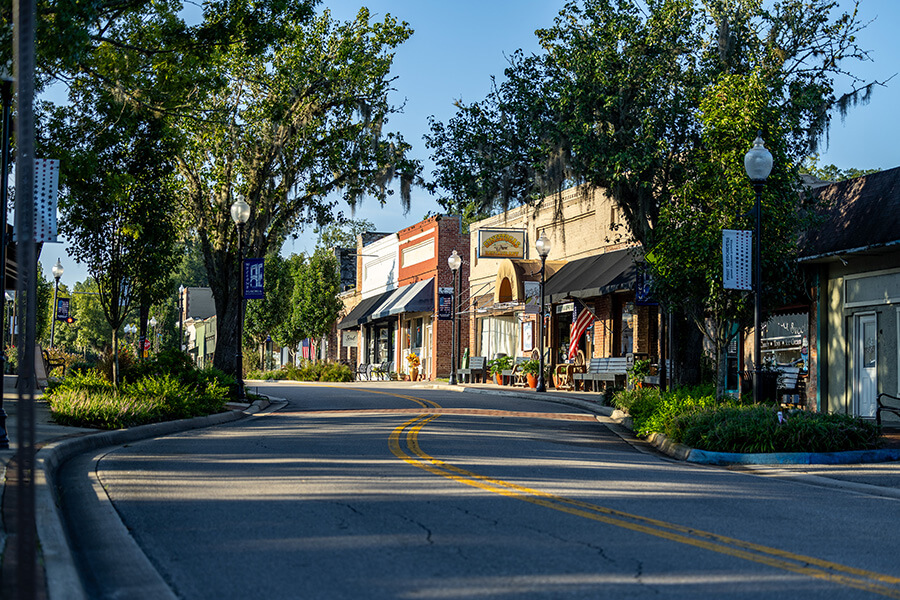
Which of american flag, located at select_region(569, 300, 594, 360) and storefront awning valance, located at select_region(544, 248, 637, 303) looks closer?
storefront awning valance, located at select_region(544, 248, 637, 303)

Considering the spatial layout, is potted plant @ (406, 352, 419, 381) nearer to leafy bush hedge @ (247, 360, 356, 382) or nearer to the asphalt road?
leafy bush hedge @ (247, 360, 356, 382)

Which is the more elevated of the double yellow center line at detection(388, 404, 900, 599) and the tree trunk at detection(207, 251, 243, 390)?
the tree trunk at detection(207, 251, 243, 390)

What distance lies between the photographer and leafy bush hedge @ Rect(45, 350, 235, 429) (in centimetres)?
1608

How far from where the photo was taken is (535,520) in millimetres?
7809

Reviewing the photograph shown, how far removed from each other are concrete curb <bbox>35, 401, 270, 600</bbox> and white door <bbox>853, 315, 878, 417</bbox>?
12.7 metres

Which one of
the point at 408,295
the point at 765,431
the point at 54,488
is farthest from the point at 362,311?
the point at 54,488

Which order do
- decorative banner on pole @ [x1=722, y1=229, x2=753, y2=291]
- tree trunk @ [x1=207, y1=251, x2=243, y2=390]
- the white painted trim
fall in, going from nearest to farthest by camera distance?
1. decorative banner on pole @ [x1=722, y1=229, x2=753, y2=291]
2. the white painted trim
3. tree trunk @ [x1=207, y1=251, x2=243, y2=390]

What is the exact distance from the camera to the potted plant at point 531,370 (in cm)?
3538

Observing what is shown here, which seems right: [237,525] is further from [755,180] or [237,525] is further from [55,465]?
[755,180]

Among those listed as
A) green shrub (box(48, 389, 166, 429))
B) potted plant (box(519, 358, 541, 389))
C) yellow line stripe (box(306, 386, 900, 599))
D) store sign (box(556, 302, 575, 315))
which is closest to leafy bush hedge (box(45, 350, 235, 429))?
green shrub (box(48, 389, 166, 429))

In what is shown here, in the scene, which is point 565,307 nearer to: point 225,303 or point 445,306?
point 445,306

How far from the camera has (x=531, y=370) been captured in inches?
1399

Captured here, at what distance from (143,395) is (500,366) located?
839 inches

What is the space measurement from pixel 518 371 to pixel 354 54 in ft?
46.7
